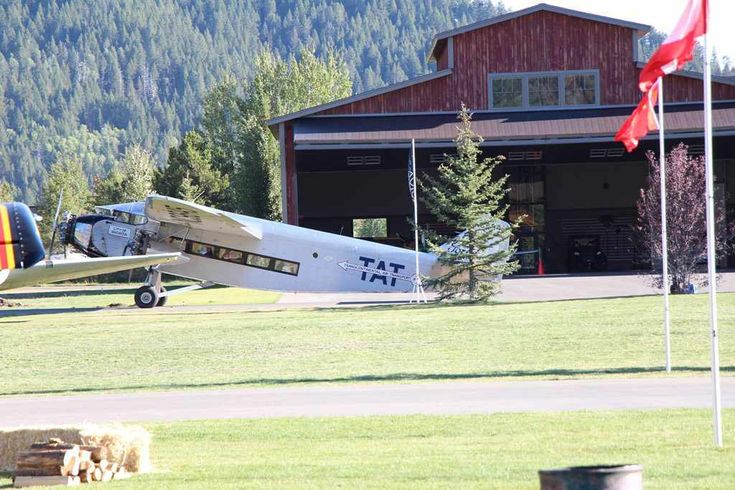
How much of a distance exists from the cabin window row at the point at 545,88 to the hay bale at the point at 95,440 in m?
38.9

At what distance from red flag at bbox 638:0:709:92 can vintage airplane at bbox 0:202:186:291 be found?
16129 mm

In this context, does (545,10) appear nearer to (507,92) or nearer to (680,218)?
(507,92)

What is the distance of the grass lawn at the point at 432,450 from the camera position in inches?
393

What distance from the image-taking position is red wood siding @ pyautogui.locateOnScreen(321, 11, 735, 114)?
4800 centimetres

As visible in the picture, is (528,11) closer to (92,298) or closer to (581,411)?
(92,298)

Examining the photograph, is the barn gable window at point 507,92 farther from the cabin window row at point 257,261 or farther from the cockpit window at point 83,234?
the cockpit window at point 83,234

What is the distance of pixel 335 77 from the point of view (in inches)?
3371

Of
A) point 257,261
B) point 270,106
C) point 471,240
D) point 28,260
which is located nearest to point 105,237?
point 257,261

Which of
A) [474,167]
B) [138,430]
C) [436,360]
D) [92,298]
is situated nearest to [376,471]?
[138,430]

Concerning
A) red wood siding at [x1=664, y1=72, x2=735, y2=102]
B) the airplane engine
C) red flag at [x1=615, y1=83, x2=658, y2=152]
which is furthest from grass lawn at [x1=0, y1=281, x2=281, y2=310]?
red flag at [x1=615, y1=83, x2=658, y2=152]

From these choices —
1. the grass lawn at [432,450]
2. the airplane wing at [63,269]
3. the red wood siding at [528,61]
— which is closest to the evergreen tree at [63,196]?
the red wood siding at [528,61]

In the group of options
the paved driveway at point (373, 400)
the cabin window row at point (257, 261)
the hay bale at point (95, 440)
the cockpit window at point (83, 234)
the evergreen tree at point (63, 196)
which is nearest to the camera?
the hay bale at point (95, 440)

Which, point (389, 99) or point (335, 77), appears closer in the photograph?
point (389, 99)

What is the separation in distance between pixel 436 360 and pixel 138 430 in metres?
10.2
